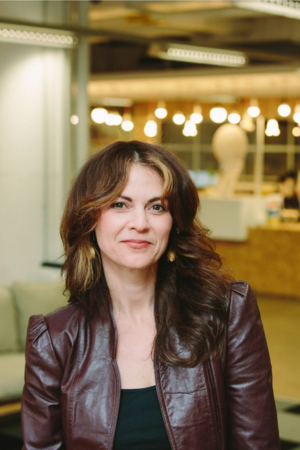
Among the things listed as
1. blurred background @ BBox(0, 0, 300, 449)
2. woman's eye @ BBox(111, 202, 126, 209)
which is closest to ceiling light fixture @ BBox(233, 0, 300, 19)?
blurred background @ BBox(0, 0, 300, 449)

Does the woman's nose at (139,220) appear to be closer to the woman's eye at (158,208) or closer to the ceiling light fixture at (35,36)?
the woman's eye at (158,208)

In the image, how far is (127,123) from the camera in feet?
52.1

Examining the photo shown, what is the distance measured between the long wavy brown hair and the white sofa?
298 centimetres

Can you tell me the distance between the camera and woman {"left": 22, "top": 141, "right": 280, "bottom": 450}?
5.52ft

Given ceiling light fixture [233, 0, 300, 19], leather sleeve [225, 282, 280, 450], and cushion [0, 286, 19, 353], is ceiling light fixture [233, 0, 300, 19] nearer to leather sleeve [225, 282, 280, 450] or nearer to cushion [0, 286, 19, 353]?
cushion [0, 286, 19, 353]

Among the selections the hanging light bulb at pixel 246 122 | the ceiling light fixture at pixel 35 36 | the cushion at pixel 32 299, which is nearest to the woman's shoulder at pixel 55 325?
the cushion at pixel 32 299

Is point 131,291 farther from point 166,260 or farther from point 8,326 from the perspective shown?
point 8,326

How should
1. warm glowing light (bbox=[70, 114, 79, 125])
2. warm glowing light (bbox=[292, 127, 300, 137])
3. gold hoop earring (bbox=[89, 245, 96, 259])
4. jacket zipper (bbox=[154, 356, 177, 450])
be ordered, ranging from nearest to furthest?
jacket zipper (bbox=[154, 356, 177, 450]), gold hoop earring (bbox=[89, 245, 96, 259]), warm glowing light (bbox=[70, 114, 79, 125]), warm glowing light (bbox=[292, 127, 300, 137])

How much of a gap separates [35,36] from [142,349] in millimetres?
4098

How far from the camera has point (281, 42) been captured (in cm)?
971

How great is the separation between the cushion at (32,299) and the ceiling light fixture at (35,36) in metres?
1.86

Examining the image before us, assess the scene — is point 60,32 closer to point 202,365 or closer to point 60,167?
point 60,167

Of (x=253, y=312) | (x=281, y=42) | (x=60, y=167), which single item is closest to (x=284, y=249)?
(x=281, y=42)

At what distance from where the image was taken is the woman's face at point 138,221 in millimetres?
1703
